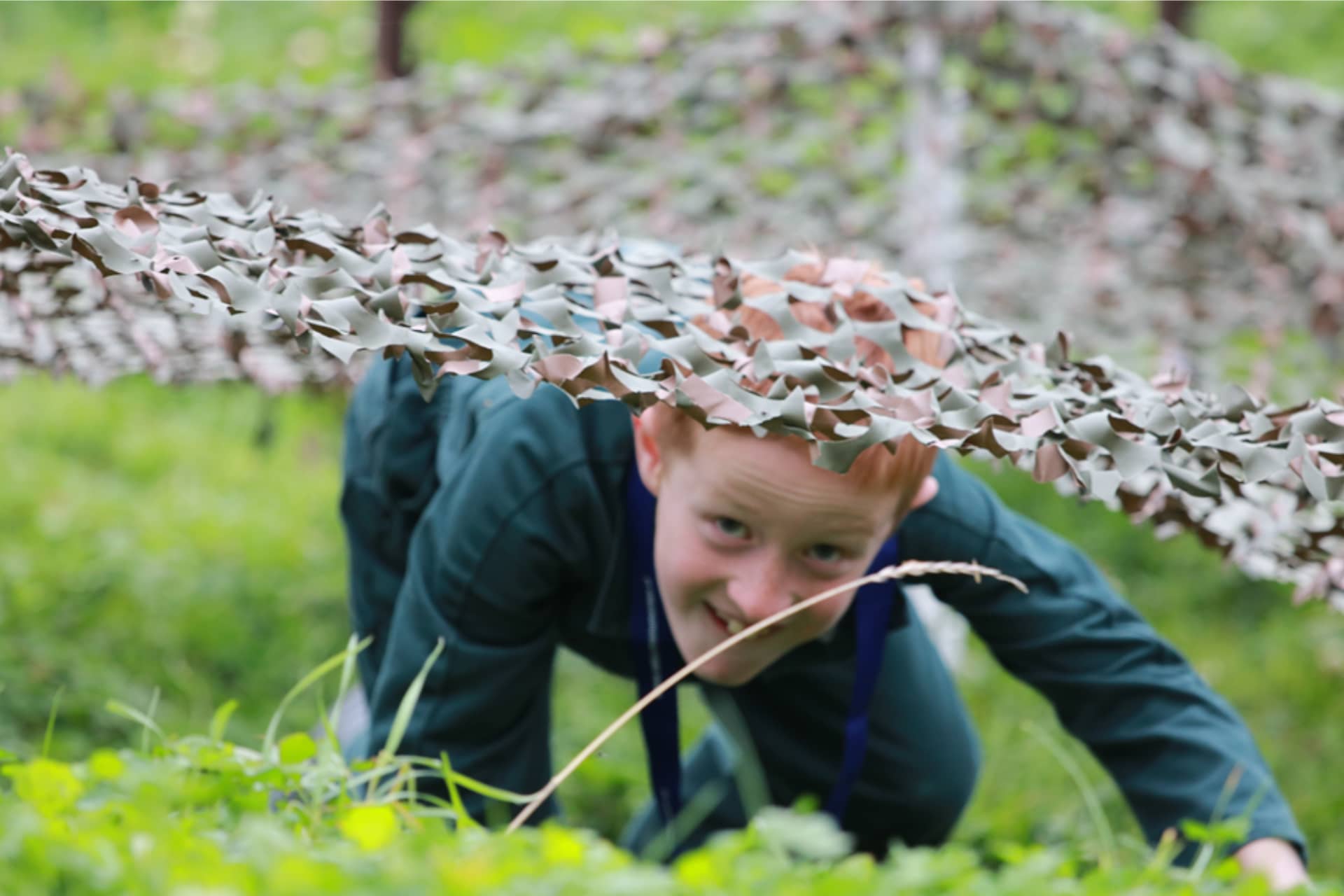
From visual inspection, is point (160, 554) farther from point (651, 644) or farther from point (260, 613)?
point (651, 644)

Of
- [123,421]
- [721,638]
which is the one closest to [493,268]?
[721,638]

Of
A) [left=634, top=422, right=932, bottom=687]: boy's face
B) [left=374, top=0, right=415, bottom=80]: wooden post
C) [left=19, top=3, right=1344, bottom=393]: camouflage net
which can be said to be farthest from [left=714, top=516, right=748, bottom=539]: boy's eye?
[left=374, top=0, right=415, bottom=80]: wooden post

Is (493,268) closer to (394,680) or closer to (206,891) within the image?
(394,680)

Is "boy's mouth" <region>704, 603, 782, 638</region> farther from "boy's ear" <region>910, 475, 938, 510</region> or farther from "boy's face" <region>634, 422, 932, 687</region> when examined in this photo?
"boy's ear" <region>910, 475, 938, 510</region>

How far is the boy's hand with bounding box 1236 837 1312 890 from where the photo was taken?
1.70 metres

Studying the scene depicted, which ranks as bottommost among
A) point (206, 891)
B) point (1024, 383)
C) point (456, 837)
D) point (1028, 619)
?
point (1028, 619)

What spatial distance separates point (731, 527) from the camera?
1.56 metres

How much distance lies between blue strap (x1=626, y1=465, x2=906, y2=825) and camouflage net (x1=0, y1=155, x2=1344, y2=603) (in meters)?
0.27

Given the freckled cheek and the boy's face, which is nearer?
the boy's face

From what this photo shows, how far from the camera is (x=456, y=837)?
105cm

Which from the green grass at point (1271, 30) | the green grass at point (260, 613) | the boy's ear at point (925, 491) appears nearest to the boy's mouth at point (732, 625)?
the boy's ear at point (925, 491)

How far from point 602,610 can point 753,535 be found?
0.45 meters

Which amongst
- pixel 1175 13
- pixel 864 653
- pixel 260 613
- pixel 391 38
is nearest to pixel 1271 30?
pixel 1175 13

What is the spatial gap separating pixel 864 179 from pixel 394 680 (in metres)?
2.34
